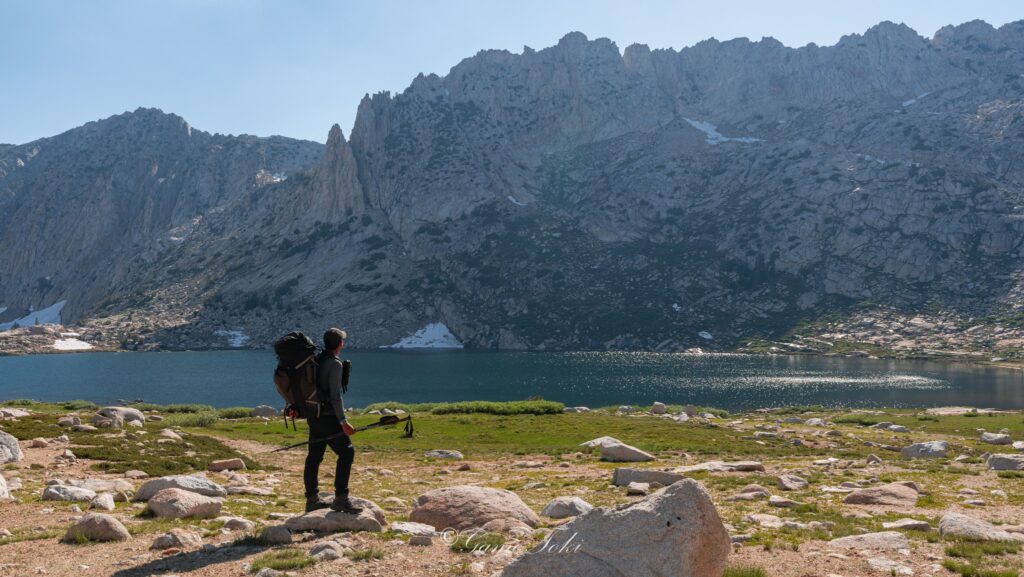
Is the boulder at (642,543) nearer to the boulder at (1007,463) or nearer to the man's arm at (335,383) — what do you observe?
the man's arm at (335,383)

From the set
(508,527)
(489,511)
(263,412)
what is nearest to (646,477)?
(489,511)

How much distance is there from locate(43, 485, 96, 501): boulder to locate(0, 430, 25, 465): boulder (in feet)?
26.4

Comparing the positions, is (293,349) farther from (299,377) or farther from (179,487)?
(179,487)

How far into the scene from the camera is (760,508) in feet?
55.7

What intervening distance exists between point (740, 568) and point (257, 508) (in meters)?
11.3

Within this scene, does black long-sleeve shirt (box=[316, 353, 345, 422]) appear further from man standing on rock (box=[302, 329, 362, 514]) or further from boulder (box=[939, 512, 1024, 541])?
boulder (box=[939, 512, 1024, 541])

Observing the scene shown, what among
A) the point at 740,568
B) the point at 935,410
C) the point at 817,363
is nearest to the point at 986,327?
the point at 817,363

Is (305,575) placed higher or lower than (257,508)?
higher

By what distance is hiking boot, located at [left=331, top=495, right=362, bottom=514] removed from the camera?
12.9 metres

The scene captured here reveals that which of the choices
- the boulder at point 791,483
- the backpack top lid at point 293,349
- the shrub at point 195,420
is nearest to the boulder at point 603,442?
the boulder at point 791,483

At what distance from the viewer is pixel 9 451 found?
22.8m

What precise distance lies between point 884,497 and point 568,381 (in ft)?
352

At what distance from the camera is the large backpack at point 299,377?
41.1ft

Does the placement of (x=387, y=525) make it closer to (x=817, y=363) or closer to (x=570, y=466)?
(x=570, y=466)
